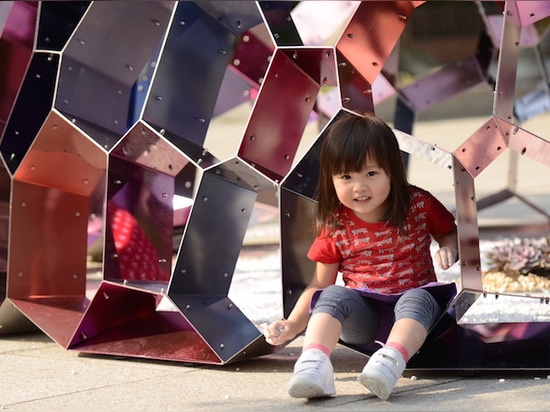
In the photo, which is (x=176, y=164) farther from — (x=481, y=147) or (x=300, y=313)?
(x=481, y=147)

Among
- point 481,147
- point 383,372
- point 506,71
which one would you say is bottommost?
point 383,372

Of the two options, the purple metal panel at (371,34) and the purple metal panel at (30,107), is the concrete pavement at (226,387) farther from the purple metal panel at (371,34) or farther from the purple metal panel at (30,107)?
the purple metal panel at (371,34)

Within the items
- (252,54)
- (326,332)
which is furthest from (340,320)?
(252,54)

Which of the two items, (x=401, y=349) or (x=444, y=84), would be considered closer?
(x=401, y=349)

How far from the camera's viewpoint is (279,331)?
3365 mm

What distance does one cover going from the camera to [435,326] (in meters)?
3.53

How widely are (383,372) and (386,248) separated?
0.52 meters

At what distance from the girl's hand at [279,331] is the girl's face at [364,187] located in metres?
0.41

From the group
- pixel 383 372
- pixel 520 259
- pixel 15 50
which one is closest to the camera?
pixel 383 372

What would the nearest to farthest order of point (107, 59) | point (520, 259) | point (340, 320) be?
point (340, 320), point (107, 59), point (520, 259)

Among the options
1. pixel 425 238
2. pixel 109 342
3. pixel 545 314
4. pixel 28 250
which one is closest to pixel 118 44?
pixel 28 250

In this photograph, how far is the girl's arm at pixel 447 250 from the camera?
3.41 m

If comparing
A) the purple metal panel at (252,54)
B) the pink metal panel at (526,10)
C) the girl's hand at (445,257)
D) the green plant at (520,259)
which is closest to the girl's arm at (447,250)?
the girl's hand at (445,257)

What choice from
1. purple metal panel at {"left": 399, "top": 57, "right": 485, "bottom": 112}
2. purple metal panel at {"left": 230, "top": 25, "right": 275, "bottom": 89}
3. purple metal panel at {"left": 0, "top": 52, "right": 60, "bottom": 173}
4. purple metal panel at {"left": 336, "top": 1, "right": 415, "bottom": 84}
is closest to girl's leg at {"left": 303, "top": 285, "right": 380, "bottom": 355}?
purple metal panel at {"left": 336, "top": 1, "right": 415, "bottom": 84}
